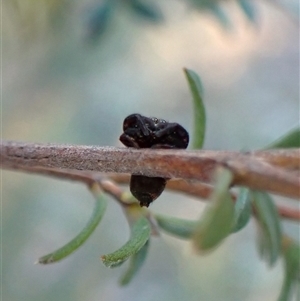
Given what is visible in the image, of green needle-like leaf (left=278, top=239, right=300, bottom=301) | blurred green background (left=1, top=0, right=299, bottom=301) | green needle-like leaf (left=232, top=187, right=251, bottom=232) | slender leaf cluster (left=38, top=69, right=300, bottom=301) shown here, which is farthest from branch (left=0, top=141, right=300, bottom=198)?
blurred green background (left=1, top=0, right=299, bottom=301)

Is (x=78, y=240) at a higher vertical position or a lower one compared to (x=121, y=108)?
higher

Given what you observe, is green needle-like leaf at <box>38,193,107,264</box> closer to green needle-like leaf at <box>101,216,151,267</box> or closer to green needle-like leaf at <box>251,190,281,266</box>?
green needle-like leaf at <box>101,216,151,267</box>

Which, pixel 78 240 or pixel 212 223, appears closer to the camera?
pixel 212 223

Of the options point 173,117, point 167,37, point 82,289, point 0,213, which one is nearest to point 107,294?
point 82,289

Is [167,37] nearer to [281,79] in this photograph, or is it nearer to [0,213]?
[281,79]

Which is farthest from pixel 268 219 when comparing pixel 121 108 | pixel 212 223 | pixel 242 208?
pixel 121 108

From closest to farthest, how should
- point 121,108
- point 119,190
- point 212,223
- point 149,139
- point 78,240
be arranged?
point 212,223, point 149,139, point 78,240, point 119,190, point 121,108

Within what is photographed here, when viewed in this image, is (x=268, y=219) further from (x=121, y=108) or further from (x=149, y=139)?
(x=121, y=108)
